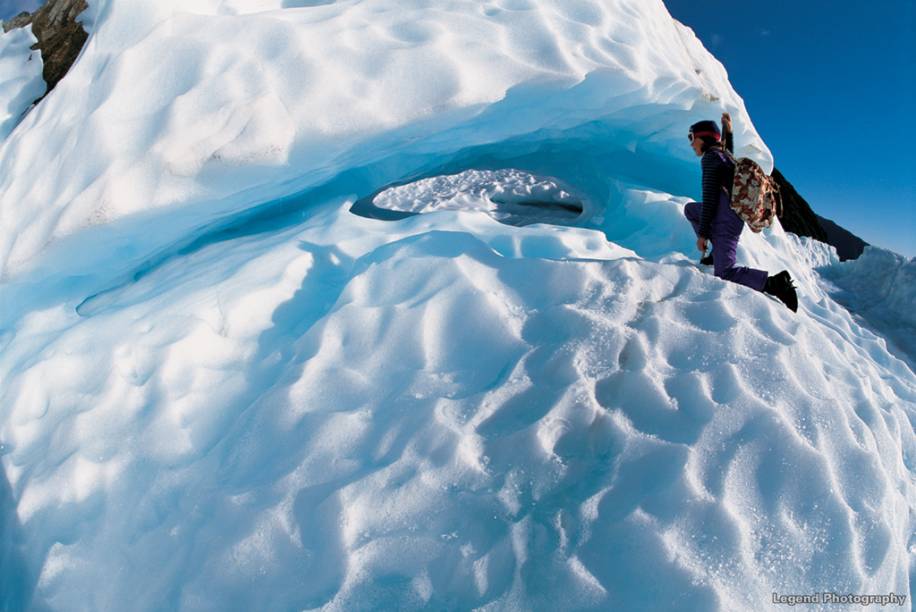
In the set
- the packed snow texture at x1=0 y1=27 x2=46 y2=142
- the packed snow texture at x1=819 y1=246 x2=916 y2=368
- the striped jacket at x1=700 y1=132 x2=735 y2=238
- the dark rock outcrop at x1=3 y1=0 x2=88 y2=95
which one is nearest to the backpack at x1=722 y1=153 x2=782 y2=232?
the striped jacket at x1=700 y1=132 x2=735 y2=238

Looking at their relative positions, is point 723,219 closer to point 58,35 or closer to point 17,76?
point 58,35

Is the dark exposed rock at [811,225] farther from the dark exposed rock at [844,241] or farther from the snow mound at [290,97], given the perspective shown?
the snow mound at [290,97]

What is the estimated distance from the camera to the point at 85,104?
3.17 metres

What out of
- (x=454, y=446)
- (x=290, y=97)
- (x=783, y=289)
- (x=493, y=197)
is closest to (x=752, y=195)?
(x=783, y=289)

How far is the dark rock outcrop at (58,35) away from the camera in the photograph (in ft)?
14.3

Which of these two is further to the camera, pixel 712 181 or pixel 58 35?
pixel 58 35

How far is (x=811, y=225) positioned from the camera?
46.1 ft

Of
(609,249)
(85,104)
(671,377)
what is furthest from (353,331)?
(85,104)

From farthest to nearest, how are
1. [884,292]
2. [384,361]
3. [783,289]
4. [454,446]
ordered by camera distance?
[884,292] < [783,289] < [384,361] < [454,446]

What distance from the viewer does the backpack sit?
254 centimetres

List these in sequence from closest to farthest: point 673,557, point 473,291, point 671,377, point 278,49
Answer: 1. point 673,557
2. point 671,377
3. point 473,291
4. point 278,49

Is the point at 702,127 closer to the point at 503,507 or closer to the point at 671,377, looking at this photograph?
the point at 671,377

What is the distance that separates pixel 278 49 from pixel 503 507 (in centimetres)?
268

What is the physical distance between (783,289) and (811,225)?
13.7 meters
